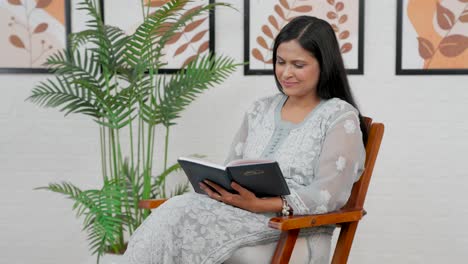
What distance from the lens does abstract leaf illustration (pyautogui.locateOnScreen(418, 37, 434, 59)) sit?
128 inches

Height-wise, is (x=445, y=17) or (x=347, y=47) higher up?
(x=445, y=17)

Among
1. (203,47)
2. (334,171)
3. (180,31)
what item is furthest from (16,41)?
(334,171)

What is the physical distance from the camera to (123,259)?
2086mm

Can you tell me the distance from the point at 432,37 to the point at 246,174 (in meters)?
1.64

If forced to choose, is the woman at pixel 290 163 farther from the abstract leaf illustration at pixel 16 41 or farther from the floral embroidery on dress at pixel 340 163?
the abstract leaf illustration at pixel 16 41

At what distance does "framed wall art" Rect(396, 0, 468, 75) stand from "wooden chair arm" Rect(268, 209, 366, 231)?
1253mm

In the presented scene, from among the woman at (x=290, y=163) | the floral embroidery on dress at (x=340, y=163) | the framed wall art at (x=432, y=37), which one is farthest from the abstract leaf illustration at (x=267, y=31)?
the floral embroidery on dress at (x=340, y=163)

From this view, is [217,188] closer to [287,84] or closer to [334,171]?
[334,171]

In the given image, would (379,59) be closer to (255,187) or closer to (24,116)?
(255,187)

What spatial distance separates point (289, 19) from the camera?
3.36m

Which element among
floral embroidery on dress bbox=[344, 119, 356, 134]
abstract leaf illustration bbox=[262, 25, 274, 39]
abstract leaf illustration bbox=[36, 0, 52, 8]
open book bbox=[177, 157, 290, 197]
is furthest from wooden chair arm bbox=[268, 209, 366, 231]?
abstract leaf illustration bbox=[36, 0, 52, 8]

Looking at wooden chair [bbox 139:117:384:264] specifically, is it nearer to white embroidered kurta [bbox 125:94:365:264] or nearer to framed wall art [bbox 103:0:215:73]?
white embroidered kurta [bbox 125:94:365:264]

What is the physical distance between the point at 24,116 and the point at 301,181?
1916 millimetres

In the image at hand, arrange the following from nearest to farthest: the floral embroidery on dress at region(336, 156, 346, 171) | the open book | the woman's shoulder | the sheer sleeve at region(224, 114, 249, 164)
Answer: the open book, the floral embroidery on dress at region(336, 156, 346, 171), the woman's shoulder, the sheer sleeve at region(224, 114, 249, 164)
